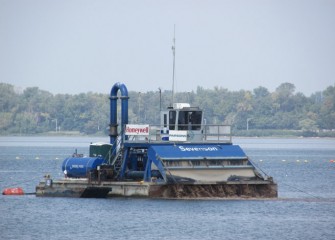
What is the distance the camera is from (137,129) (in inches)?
2800

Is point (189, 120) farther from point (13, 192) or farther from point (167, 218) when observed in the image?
point (13, 192)

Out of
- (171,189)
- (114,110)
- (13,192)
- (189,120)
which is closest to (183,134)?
(189,120)

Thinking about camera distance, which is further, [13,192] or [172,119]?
[13,192]

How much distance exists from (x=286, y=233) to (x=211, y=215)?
21.3 feet

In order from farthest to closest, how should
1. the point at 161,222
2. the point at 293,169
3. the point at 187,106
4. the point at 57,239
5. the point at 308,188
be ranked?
the point at 293,169
the point at 308,188
the point at 187,106
the point at 161,222
the point at 57,239

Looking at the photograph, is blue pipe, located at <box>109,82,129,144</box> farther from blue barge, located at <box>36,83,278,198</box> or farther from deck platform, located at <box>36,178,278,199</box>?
deck platform, located at <box>36,178,278,199</box>

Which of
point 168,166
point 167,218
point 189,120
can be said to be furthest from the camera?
point 189,120

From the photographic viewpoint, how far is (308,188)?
85000 millimetres

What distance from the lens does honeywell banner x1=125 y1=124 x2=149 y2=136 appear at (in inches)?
2793

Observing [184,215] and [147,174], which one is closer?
[184,215]

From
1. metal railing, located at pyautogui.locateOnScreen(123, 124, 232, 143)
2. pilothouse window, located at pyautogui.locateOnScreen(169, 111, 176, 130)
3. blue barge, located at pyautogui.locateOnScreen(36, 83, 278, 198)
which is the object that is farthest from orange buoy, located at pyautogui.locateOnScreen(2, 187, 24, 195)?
pilothouse window, located at pyautogui.locateOnScreen(169, 111, 176, 130)

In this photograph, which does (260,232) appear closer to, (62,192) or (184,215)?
(184,215)

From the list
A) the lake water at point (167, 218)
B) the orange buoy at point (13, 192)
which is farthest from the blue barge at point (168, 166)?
the orange buoy at point (13, 192)

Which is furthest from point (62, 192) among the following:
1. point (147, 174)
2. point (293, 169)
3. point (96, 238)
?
point (293, 169)
